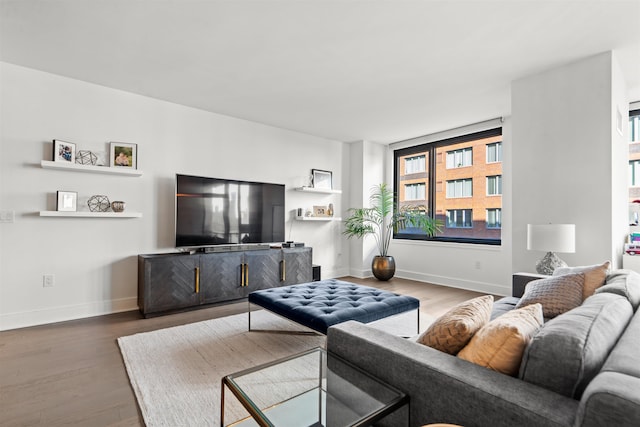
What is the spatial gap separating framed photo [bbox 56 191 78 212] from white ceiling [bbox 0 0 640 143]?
119 cm

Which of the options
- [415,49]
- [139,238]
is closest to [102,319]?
[139,238]

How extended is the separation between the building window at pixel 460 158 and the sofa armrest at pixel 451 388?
4.51 meters

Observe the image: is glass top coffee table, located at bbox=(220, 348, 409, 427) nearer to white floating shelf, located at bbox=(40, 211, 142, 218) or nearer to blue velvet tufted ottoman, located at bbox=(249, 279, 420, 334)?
blue velvet tufted ottoman, located at bbox=(249, 279, 420, 334)

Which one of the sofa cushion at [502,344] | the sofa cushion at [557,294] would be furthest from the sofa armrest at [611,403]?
the sofa cushion at [557,294]

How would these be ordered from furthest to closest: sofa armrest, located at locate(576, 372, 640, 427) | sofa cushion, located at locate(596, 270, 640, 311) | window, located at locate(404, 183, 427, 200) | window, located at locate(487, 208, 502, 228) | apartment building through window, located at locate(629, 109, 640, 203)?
1. window, located at locate(404, 183, 427, 200)
2. window, located at locate(487, 208, 502, 228)
3. apartment building through window, located at locate(629, 109, 640, 203)
4. sofa cushion, located at locate(596, 270, 640, 311)
5. sofa armrest, located at locate(576, 372, 640, 427)

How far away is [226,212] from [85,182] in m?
1.49

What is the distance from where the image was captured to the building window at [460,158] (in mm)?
5047

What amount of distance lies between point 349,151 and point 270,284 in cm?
299

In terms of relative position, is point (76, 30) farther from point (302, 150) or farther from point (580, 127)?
point (580, 127)

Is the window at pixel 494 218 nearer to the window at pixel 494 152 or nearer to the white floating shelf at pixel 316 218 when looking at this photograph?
the window at pixel 494 152

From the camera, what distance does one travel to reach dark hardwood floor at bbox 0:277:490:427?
1731 millimetres

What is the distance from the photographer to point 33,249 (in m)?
3.13

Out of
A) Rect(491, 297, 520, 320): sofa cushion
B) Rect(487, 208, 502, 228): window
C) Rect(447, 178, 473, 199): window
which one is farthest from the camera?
Rect(447, 178, 473, 199): window

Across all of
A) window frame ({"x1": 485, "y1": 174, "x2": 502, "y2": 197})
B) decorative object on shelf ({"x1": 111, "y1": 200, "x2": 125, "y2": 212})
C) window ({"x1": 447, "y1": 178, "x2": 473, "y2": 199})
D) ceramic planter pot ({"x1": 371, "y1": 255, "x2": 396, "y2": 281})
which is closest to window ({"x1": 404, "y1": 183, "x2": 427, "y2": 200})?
window ({"x1": 447, "y1": 178, "x2": 473, "y2": 199})
